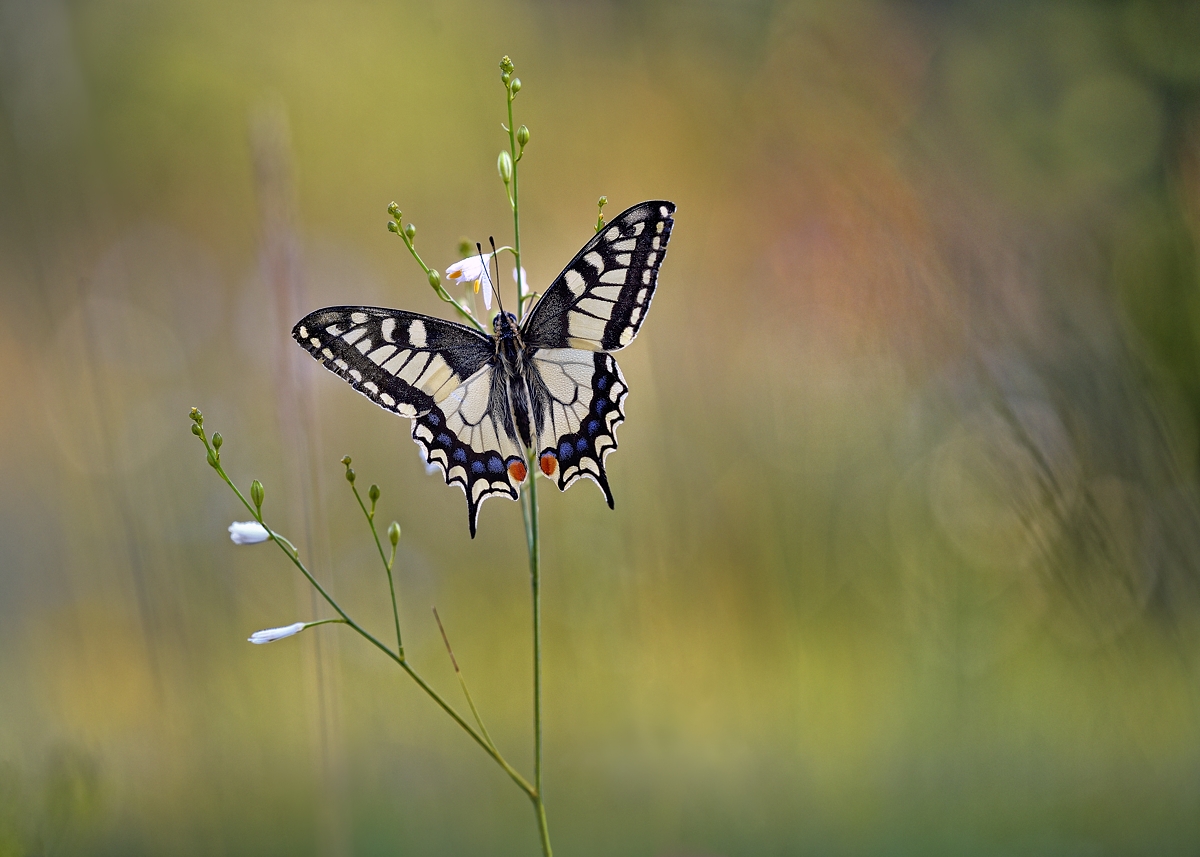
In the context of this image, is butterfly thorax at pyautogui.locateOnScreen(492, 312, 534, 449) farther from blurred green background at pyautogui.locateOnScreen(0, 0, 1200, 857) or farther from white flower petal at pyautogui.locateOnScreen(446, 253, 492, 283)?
blurred green background at pyautogui.locateOnScreen(0, 0, 1200, 857)

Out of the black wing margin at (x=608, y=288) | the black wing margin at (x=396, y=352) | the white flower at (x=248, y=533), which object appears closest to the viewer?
the white flower at (x=248, y=533)

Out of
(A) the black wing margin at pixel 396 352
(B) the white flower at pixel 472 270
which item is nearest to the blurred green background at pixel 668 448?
(A) the black wing margin at pixel 396 352

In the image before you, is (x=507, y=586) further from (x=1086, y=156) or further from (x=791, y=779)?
(x=1086, y=156)

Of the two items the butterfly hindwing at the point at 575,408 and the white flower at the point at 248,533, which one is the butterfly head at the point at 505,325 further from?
the white flower at the point at 248,533

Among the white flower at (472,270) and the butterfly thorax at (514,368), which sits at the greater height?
the white flower at (472,270)

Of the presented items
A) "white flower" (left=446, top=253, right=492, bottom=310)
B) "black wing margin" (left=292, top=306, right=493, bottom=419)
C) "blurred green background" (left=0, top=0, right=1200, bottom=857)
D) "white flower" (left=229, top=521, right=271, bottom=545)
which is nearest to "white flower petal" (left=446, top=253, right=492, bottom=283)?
"white flower" (left=446, top=253, right=492, bottom=310)

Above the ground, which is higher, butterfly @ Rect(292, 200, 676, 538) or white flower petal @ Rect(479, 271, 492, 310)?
white flower petal @ Rect(479, 271, 492, 310)
